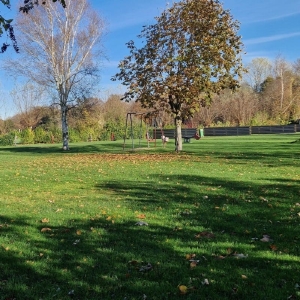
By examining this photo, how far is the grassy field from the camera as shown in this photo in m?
3.48

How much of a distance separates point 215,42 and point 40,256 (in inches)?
723

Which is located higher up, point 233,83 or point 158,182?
point 233,83

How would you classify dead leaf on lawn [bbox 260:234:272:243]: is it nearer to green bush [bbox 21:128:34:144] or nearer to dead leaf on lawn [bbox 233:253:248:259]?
dead leaf on lawn [bbox 233:253:248:259]

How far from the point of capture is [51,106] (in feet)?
107

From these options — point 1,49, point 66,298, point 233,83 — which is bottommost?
point 66,298

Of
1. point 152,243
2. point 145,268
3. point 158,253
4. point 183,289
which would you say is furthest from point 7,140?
point 183,289

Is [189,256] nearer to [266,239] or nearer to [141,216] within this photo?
[266,239]

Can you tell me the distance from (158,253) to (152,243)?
41 cm

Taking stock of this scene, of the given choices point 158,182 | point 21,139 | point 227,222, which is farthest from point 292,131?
point 227,222

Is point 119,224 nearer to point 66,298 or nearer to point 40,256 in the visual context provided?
point 40,256

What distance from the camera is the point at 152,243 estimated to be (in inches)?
187

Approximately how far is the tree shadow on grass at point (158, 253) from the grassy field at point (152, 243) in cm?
1

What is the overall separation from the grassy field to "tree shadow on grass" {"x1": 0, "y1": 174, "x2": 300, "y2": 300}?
0.04 ft

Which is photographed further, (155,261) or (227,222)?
(227,222)
